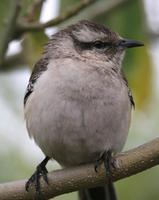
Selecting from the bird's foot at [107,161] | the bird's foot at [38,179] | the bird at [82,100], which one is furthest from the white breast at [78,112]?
the bird's foot at [38,179]

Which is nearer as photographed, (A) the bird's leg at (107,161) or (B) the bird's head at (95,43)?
(A) the bird's leg at (107,161)

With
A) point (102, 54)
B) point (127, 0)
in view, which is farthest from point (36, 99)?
point (127, 0)

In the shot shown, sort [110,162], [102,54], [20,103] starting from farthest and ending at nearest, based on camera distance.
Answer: [20,103]
[102,54]
[110,162]

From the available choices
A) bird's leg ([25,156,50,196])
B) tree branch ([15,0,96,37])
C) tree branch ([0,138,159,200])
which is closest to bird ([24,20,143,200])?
bird's leg ([25,156,50,196])

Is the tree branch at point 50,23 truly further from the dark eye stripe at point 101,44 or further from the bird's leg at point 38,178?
the bird's leg at point 38,178

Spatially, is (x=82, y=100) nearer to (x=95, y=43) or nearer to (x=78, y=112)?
(x=78, y=112)

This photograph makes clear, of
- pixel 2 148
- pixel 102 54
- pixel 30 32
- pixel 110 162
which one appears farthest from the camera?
pixel 2 148

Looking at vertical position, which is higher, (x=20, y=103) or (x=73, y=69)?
(x=73, y=69)

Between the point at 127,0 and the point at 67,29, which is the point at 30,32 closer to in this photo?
the point at 67,29

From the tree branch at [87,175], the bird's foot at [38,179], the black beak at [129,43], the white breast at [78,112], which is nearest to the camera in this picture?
the tree branch at [87,175]
